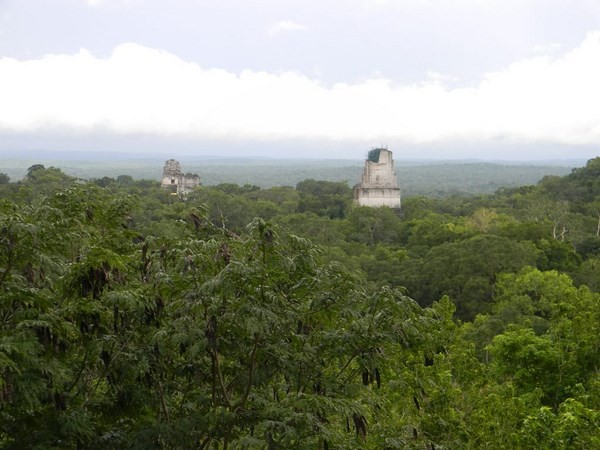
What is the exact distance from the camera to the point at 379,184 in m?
65.8

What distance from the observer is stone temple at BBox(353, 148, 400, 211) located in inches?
2557

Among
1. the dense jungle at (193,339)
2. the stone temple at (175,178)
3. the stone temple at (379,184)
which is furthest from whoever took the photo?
the stone temple at (175,178)

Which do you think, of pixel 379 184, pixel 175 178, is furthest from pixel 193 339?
pixel 175 178

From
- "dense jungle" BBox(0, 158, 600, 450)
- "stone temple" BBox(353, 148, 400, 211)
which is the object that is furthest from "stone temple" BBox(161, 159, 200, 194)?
"dense jungle" BBox(0, 158, 600, 450)

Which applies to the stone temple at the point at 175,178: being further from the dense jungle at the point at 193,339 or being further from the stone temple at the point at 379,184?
the dense jungle at the point at 193,339

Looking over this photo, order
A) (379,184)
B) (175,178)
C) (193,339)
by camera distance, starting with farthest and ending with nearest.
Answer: (175,178) → (379,184) → (193,339)

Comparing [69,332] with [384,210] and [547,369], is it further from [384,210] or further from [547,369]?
[384,210]

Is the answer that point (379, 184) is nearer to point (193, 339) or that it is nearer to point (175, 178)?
point (175, 178)

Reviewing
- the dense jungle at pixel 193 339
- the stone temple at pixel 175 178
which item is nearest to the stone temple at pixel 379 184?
the stone temple at pixel 175 178

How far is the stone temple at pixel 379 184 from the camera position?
6494cm

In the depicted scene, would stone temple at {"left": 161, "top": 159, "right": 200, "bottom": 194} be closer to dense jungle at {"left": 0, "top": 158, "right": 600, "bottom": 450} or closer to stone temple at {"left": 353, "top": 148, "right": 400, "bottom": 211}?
stone temple at {"left": 353, "top": 148, "right": 400, "bottom": 211}

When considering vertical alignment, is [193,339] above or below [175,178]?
above

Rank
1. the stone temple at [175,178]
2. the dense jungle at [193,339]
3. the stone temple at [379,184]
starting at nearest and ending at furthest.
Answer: the dense jungle at [193,339] → the stone temple at [379,184] → the stone temple at [175,178]

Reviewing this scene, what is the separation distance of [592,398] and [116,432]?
306 inches
